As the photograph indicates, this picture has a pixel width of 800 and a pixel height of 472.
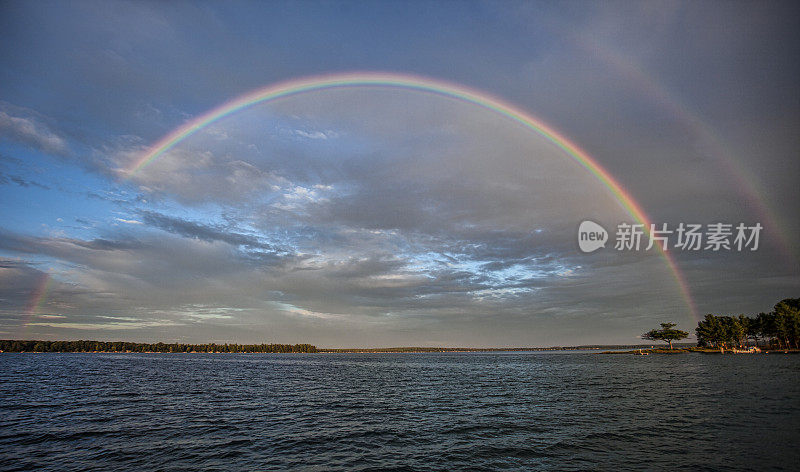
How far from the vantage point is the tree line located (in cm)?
14312

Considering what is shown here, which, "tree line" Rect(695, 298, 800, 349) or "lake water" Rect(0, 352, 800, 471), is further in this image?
"tree line" Rect(695, 298, 800, 349)

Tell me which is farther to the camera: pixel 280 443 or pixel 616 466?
pixel 280 443

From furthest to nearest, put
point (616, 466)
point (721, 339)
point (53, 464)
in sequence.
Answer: point (721, 339) → point (53, 464) → point (616, 466)

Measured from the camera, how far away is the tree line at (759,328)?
470 feet

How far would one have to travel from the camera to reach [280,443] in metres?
25.9

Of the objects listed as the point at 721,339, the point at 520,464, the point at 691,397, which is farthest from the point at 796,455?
the point at 721,339

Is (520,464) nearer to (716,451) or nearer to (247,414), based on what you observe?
(716,451)

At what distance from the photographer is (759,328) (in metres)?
170

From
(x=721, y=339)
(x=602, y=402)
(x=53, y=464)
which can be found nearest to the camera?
(x=53, y=464)

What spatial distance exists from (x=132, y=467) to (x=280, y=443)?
8.38 meters

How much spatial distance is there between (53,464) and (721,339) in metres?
230

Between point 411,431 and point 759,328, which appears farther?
point 759,328

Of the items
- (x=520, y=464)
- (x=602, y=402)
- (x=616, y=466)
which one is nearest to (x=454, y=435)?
(x=520, y=464)

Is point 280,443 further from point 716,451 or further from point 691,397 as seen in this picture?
point 691,397
